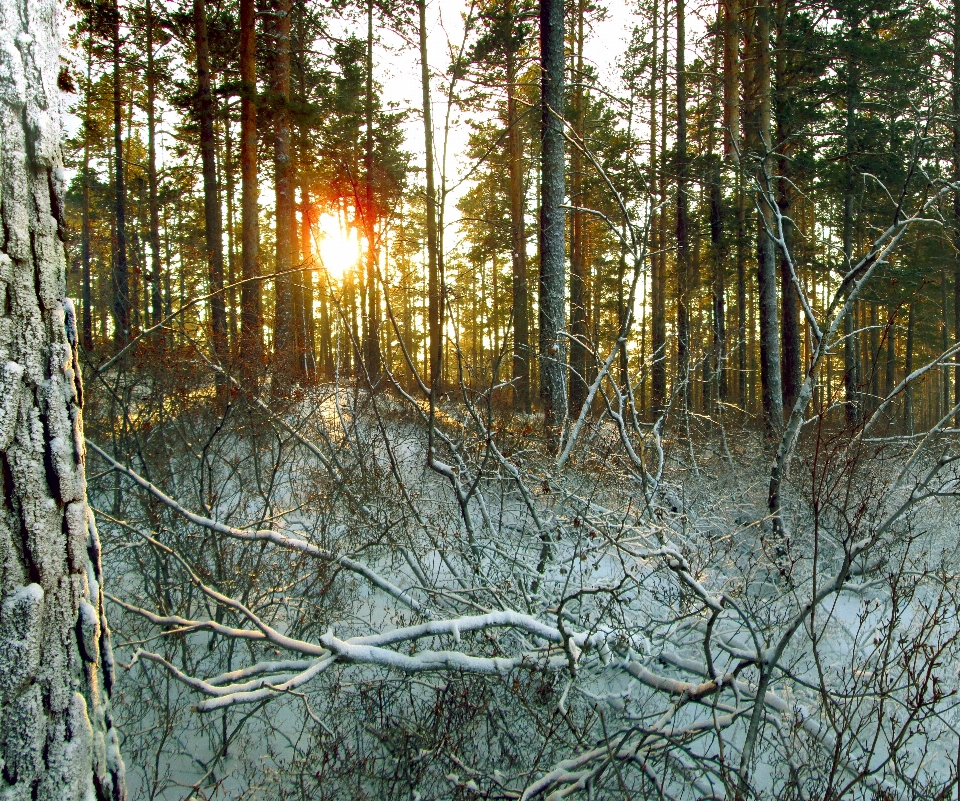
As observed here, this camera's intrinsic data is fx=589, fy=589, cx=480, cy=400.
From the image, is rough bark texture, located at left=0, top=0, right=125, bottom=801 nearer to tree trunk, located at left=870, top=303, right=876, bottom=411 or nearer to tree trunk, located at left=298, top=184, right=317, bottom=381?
tree trunk, located at left=298, top=184, right=317, bottom=381

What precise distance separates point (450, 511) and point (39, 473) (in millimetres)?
3633

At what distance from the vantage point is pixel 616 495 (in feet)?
15.9

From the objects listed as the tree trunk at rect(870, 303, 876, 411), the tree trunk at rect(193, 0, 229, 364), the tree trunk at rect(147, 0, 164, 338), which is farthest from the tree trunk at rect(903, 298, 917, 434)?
the tree trunk at rect(147, 0, 164, 338)

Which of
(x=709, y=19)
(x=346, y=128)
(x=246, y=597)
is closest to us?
(x=246, y=597)

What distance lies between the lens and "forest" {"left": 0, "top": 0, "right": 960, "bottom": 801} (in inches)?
30.9

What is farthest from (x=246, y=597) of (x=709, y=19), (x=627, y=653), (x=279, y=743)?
(x=709, y=19)

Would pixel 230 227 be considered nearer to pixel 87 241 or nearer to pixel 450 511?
pixel 87 241

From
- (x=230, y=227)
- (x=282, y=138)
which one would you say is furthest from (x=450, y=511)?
(x=230, y=227)

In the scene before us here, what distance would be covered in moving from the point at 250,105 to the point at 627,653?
10415 millimetres

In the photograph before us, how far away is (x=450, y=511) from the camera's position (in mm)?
4277

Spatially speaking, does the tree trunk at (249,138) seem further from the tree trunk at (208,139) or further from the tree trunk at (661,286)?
the tree trunk at (661,286)

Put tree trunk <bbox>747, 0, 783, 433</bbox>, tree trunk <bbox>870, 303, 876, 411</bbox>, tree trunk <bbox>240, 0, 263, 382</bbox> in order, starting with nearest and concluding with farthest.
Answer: tree trunk <bbox>870, 303, 876, 411</bbox>
tree trunk <bbox>747, 0, 783, 433</bbox>
tree trunk <bbox>240, 0, 263, 382</bbox>

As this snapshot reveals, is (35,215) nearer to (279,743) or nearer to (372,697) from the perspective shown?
(372,697)

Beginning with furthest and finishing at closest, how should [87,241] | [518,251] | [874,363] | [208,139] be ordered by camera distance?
1. [518,251]
2. [208,139]
3. [87,241]
4. [874,363]
